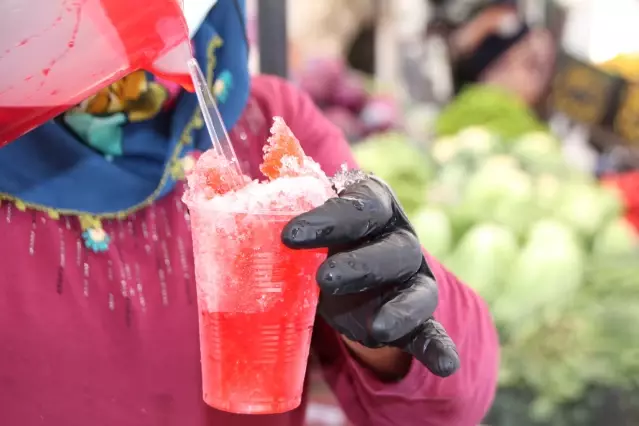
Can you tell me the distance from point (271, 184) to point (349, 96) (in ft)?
8.60

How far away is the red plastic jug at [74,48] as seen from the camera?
0.77m

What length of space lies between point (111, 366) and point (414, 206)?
47.0 inches

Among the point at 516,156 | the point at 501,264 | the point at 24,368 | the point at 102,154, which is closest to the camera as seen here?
the point at 24,368

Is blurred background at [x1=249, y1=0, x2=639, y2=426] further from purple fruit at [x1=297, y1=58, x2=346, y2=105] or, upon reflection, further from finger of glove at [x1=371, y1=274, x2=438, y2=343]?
finger of glove at [x1=371, y1=274, x2=438, y2=343]

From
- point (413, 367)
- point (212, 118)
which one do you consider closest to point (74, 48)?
point (212, 118)

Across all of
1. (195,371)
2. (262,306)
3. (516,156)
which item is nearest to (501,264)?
(516,156)

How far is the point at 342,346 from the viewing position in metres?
1.10

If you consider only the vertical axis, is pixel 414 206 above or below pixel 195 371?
below

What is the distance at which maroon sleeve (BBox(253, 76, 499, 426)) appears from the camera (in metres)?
1.05

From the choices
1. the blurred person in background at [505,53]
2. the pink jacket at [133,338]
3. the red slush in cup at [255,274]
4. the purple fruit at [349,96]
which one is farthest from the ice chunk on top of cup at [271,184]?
the blurred person in background at [505,53]

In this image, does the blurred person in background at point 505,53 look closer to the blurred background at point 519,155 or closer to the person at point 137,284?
the blurred background at point 519,155

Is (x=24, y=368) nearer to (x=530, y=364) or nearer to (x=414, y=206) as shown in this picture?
(x=530, y=364)

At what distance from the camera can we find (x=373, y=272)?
742mm

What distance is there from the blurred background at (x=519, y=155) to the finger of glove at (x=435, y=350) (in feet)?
2.31
